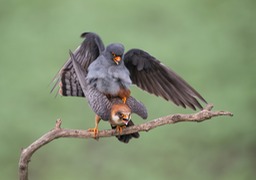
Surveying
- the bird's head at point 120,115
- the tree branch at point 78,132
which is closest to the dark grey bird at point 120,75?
the bird's head at point 120,115

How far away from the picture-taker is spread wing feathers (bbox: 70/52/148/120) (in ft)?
16.3

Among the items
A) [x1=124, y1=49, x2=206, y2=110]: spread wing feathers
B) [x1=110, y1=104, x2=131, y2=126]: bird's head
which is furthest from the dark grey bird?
[x1=110, y1=104, x2=131, y2=126]: bird's head

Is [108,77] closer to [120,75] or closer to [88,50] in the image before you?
[120,75]

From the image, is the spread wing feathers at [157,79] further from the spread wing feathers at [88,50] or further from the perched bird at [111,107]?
the perched bird at [111,107]

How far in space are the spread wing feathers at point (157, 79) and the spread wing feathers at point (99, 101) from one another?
0.48 meters

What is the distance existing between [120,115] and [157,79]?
85 cm

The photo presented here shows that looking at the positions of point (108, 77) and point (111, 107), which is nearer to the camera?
point (111, 107)

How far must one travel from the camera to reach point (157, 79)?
5.64 meters

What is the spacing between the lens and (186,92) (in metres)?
5.47

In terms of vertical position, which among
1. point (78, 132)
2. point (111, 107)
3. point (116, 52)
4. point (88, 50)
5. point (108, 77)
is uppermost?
point (88, 50)

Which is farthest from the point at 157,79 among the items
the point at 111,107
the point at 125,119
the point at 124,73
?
the point at 125,119

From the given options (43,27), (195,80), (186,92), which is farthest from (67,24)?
(186,92)

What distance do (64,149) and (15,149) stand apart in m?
0.62

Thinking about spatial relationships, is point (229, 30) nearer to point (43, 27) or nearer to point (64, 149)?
point (43, 27)
